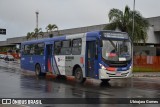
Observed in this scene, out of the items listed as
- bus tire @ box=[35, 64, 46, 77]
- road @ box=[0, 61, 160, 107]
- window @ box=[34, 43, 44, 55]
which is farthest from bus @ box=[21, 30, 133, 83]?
bus tire @ box=[35, 64, 46, 77]

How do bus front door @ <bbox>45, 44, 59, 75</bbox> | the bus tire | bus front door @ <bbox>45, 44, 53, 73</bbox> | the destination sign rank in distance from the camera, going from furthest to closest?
1. the bus tire
2. bus front door @ <bbox>45, 44, 53, 73</bbox>
3. bus front door @ <bbox>45, 44, 59, 75</bbox>
4. the destination sign

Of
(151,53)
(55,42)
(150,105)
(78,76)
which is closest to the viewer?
(150,105)

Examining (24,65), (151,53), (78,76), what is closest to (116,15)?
(151,53)

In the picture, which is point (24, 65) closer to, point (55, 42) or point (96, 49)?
point (55, 42)

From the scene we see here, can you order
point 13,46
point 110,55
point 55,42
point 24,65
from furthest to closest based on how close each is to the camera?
1. point 13,46
2. point 24,65
3. point 55,42
4. point 110,55

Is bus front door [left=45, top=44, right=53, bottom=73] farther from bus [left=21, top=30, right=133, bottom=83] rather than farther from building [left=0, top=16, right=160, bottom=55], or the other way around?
building [left=0, top=16, right=160, bottom=55]

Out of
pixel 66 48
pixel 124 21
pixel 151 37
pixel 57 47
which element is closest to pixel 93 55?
pixel 66 48

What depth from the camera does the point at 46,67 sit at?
2634 cm

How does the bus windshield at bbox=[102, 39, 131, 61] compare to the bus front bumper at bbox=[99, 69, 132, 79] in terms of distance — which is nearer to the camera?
the bus front bumper at bbox=[99, 69, 132, 79]

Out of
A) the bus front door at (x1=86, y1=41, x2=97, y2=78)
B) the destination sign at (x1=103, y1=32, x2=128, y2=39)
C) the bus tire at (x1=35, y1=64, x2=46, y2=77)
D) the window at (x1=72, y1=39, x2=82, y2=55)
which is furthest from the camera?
the bus tire at (x1=35, y1=64, x2=46, y2=77)

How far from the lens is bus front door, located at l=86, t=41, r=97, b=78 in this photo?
66.4ft

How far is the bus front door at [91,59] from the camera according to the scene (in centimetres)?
2025

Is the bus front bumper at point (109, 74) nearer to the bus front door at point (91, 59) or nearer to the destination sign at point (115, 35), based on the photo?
the bus front door at point (91, 59)

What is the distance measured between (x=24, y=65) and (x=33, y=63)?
2.47 meters
